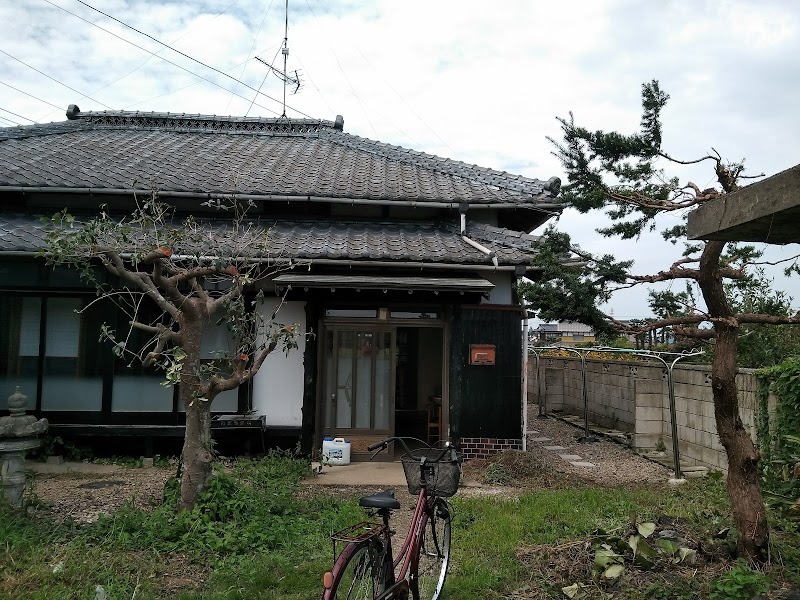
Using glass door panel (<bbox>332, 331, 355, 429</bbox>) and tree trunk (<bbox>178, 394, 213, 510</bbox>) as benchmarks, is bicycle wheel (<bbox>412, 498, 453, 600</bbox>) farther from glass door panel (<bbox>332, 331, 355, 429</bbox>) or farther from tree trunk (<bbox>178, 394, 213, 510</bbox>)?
glass door panel (<bbox>332, 331, 355, 429</bbox>)

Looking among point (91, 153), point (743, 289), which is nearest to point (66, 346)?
point (91, 153)

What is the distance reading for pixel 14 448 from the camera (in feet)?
18.4

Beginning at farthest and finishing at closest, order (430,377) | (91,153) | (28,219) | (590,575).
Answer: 1. (430,377)
2. (91,153)
3. (28,219)
4. (590,575)

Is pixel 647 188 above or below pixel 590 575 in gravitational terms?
above

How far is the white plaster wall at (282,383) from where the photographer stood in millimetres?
8930

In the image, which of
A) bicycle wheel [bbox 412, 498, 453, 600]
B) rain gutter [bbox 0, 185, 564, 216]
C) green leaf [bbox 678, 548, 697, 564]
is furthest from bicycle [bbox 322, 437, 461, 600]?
rain gutter [bbox 0, 185, 564, 216]

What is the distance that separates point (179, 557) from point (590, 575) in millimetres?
3155

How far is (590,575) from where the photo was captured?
14.2 ft

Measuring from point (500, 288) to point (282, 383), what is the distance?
3514 millimetres

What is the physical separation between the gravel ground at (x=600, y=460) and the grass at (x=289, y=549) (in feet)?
5.01

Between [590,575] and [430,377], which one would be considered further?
[430,377]

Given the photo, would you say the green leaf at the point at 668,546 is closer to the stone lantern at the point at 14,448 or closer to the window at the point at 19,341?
the stone lantern at the point at 14,448

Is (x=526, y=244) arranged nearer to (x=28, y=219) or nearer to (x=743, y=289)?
(x=743, y=289)

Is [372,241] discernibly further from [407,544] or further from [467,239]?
[407,544]
